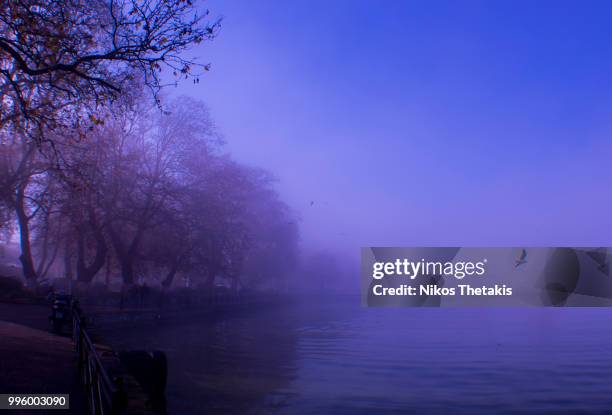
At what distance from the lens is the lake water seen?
14547mm

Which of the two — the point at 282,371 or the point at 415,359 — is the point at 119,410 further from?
the point at 415,359

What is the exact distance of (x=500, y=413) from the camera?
45.9 ft

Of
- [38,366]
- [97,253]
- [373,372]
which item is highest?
[97,253]

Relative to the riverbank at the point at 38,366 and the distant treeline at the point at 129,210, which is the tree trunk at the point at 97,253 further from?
the riverbank at the point at 38,366

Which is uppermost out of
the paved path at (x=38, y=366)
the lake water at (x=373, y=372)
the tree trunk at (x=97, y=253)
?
the tree trunk at (x=97, y=253)

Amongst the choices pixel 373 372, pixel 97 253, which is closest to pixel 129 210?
pixel 97 253

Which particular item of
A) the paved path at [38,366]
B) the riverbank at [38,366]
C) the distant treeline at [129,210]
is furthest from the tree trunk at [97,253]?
the riverbank at [38,366]

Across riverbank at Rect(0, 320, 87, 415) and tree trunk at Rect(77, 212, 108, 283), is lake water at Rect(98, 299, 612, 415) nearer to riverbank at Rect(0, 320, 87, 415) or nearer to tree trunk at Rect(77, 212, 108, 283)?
riverbank at Rect(0, 320, 87, 415)

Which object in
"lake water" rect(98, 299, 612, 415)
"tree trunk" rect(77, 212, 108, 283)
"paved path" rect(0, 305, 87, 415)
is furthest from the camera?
"tree trunk" rect(77, 212, 108, 283)

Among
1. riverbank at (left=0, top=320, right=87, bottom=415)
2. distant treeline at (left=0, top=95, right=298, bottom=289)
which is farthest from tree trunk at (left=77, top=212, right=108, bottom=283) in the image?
riverbank at (left=0, top=320, right=87, bottom=415)

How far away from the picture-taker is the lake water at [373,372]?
14.5 metres

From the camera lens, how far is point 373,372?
2011cm

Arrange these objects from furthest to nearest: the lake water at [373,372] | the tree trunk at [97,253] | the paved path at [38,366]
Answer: the tree trunk at [97,253]
the lake water at [373,372]
the paved path at [38,366]

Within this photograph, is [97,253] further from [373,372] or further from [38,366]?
[38,366]
